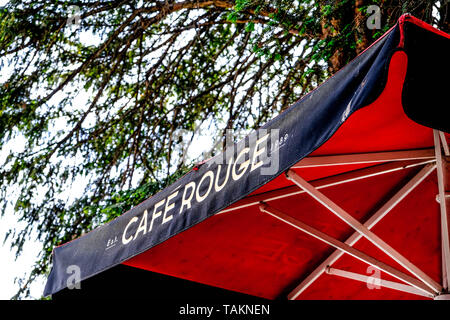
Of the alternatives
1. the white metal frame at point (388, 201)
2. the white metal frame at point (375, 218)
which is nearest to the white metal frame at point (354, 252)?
the white metal frame at point (388, 201)

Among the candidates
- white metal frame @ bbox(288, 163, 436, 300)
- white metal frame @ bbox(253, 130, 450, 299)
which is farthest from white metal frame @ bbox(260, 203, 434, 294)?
white metal frame @ bbox(288, 163, 436, 300)

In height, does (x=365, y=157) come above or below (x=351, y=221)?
above

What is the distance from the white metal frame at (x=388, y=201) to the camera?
2258 mm

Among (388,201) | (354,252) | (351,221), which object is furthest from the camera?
(388,201)

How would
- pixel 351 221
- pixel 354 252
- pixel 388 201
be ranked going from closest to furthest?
pixel 351 221
pixel 354 252
pixel 388 201

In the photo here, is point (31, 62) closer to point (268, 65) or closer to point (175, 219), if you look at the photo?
point (268, 65)

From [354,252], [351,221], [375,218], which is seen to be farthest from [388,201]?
[351,221]

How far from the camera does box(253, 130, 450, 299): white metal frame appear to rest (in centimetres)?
226

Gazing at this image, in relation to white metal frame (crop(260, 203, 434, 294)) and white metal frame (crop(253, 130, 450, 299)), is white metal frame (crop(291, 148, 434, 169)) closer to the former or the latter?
white metal frame (crop(253, 130, 450, 299))

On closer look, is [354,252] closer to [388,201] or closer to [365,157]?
[388,201]

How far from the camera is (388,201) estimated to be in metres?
2.74
